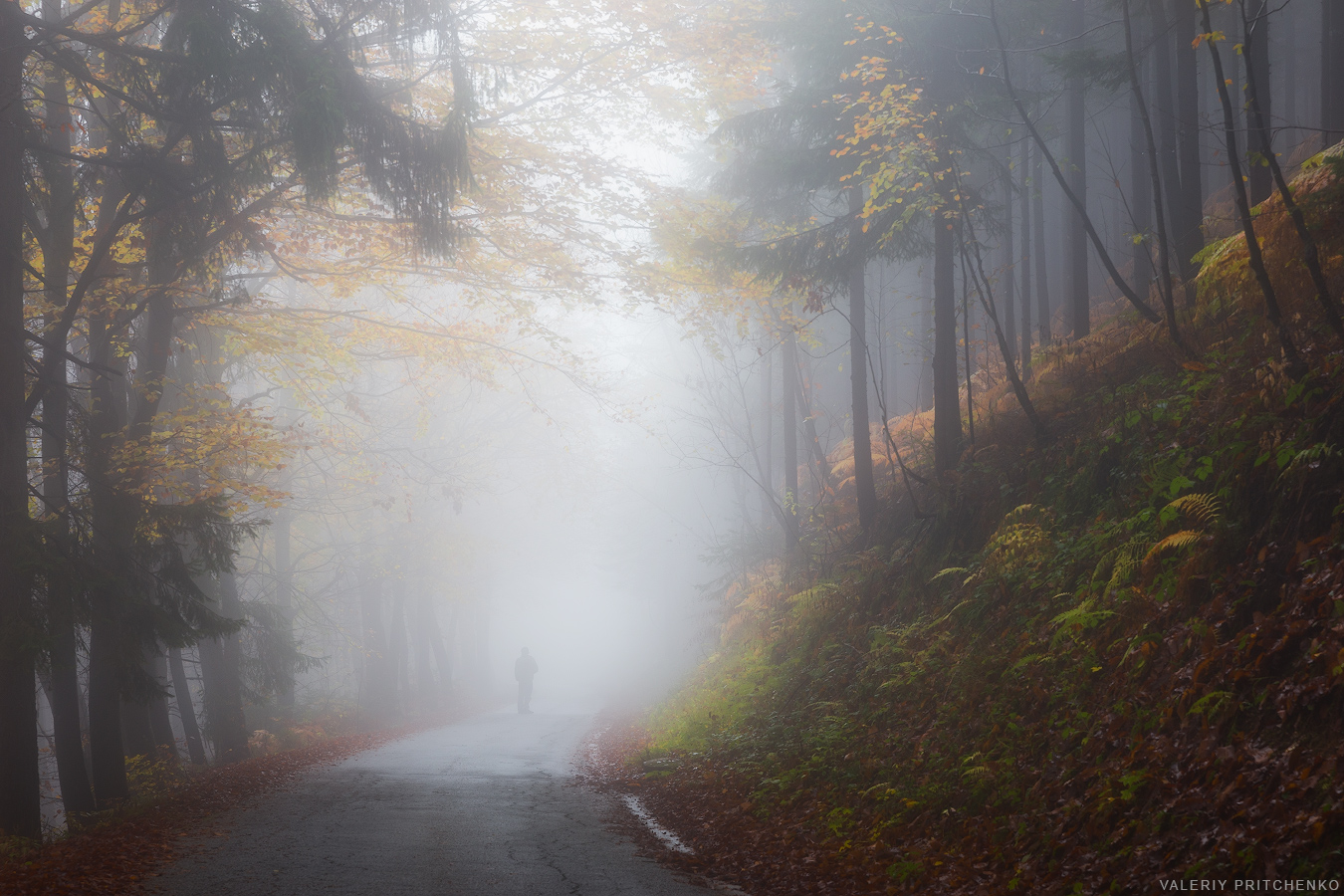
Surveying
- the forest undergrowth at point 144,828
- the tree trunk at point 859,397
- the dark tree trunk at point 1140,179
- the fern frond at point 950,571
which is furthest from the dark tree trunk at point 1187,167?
the forest undergrowth at point 144,828

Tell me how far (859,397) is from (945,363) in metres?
2.50

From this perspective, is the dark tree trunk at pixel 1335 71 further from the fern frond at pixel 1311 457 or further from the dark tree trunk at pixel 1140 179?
the fern frond at pixel 1311 457

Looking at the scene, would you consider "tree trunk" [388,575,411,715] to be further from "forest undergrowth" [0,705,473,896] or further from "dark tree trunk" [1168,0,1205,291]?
"dark tree trunk" [1168,0,1205,291]

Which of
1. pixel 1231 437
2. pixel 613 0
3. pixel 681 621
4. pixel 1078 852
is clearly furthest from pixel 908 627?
pixel 681 621

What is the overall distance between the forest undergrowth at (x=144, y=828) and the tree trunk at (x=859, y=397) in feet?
30.8

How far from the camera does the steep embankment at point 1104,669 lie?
4531 mm

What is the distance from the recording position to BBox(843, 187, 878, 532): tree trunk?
13.0m

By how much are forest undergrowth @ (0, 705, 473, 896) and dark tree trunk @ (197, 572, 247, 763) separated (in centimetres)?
106

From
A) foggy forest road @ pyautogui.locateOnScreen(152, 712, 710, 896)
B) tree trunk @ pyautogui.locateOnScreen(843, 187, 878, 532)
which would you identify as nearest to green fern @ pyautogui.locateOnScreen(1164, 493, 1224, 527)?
foggy forest road @ pyautogui.locateOnScreen(152, 712, 710, 896)

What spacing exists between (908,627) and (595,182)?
8.09 m

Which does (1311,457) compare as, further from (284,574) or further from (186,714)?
(284,574)

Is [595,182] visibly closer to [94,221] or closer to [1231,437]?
[94,221]

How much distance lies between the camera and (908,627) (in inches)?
355

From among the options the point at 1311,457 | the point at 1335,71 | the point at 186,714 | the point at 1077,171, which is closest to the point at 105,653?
the point at 186,714
